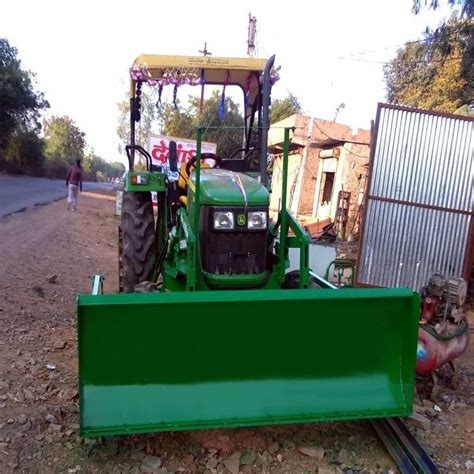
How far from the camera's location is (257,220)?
4.07 metres

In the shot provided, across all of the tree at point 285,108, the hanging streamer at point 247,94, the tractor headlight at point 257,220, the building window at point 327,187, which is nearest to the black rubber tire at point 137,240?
the tractor headlight at point 257,220

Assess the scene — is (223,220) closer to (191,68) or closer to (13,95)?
(191,68)

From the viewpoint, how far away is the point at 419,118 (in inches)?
303

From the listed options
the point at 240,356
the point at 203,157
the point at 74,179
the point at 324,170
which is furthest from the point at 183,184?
the point at 324,170

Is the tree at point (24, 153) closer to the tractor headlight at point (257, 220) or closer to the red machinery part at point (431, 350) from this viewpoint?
the tractor headlight at point (257, 220)

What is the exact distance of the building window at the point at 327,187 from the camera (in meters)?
18.7

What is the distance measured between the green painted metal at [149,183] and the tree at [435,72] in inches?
306

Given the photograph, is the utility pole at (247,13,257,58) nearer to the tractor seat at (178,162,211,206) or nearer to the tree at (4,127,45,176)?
the tractor seat at (178,162,211,206)

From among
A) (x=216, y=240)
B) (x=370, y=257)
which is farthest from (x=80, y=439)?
(x=370, y=257)

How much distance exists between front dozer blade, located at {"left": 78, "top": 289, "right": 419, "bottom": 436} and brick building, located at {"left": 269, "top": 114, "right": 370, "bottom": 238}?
1138cm

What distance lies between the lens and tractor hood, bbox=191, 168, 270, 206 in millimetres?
3990

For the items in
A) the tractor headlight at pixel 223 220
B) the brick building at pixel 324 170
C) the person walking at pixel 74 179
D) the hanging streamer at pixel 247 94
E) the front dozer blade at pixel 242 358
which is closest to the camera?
the front dozer blade at pixel 242 358

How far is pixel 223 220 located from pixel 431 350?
75.1 inches

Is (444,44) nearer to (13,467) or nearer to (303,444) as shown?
(303,444)
